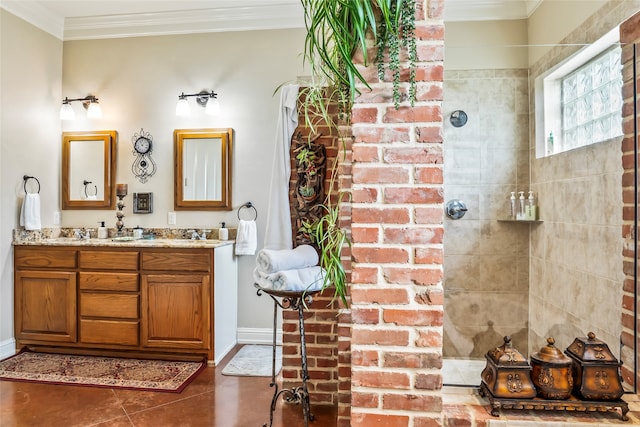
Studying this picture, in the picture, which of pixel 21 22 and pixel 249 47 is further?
pixel 249 47

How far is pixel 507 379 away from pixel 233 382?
180 cm

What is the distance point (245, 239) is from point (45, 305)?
1.67 meters

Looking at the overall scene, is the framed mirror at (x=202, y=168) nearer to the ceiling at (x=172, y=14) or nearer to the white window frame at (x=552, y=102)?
the ceiling at (x=172, y=14)

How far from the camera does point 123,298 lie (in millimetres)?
2920

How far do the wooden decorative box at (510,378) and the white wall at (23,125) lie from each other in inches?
141

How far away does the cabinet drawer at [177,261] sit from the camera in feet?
9.36

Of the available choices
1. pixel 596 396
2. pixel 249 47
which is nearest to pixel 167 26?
pixel 249 47

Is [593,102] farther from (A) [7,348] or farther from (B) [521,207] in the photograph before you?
(A) [7,348]

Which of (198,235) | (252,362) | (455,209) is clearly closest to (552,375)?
(455,209)

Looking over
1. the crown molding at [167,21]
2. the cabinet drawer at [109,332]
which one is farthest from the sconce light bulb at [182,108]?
the cabinet drawer at [109,332]

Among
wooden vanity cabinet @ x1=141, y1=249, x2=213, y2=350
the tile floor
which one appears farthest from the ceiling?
the tile floor

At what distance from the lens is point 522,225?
2.20 m

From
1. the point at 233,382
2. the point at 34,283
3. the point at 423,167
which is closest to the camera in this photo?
the point at 423,167

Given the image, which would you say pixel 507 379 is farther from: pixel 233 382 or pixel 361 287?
pixel 233 382
